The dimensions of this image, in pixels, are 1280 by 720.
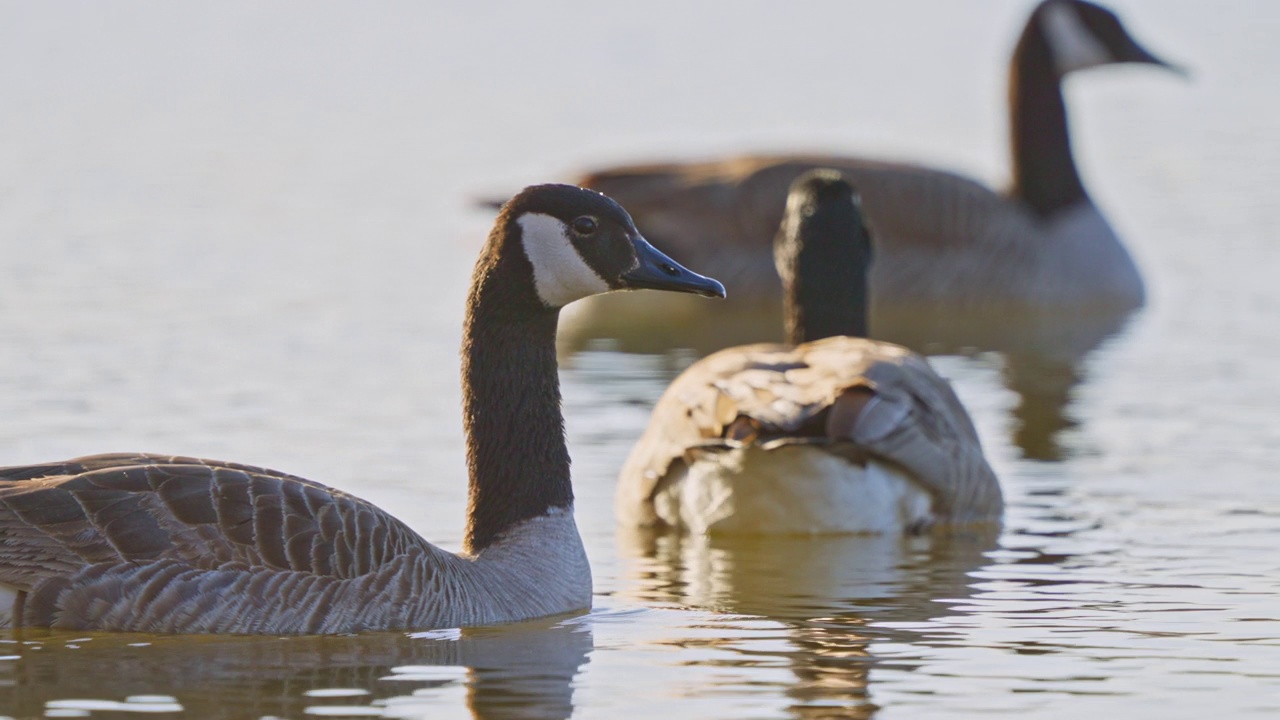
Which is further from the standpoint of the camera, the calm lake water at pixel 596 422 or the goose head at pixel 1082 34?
the goose head at pixel 1082 34

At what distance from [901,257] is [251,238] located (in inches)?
221

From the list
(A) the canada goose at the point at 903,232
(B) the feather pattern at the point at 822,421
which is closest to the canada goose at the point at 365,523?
(B) the feather pattern at the point at 822,421

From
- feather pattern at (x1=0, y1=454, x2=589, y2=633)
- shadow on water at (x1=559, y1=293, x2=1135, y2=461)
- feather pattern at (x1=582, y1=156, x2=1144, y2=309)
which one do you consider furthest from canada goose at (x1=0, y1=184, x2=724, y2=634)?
feather pattern at (x1=582, y1=156, x2=1144, y2=309)

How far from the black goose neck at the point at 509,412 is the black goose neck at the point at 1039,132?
12.9 m

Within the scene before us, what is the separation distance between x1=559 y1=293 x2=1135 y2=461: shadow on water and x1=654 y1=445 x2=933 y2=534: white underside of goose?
3727 millimetres

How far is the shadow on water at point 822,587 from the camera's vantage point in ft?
27.5

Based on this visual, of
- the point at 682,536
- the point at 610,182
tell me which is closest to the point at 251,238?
the point at 610,182

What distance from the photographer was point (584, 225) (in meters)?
9.29

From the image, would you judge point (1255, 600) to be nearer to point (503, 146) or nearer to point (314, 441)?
point (314, 441)

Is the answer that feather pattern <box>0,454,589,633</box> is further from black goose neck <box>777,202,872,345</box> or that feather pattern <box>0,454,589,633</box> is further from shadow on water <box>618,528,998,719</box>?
black goose neck <box>777,202,872,345</box>

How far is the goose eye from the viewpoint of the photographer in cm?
928

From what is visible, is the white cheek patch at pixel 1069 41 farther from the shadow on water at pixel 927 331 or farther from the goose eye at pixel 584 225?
the goose eye at pixel 584 225

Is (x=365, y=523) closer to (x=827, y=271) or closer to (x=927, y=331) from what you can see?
(x=827, y=271)

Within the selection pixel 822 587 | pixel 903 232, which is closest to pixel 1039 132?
pixel 903 232
